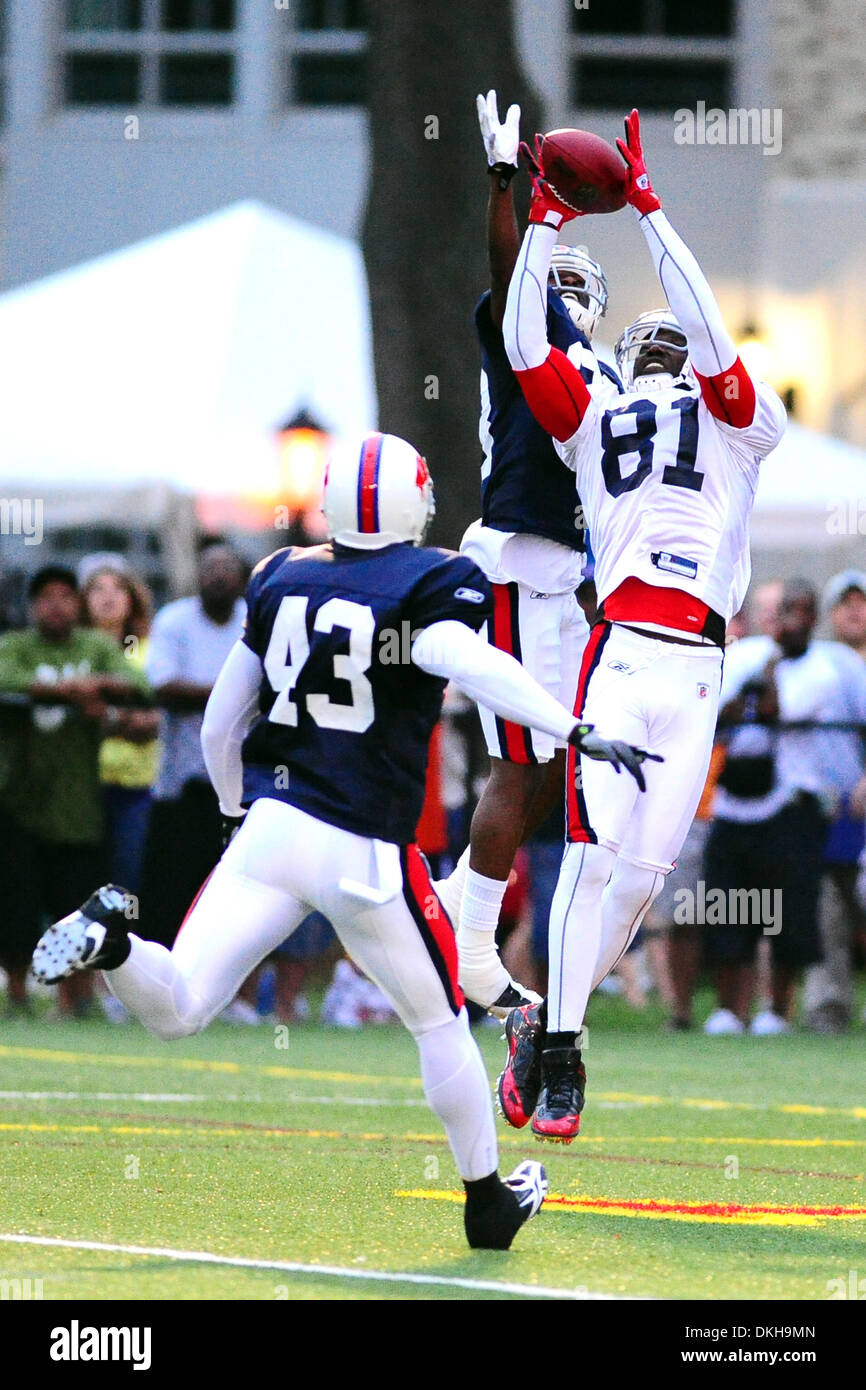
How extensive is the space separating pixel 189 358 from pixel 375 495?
12.4m

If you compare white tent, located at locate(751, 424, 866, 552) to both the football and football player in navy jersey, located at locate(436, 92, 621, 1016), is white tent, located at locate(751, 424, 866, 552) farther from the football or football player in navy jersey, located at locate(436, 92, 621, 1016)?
the football

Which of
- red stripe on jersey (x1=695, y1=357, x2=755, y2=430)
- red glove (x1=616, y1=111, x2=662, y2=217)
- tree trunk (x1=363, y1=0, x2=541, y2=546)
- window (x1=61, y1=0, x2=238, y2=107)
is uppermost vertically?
window (x1=61, y1=0, x2=238, y2=107)

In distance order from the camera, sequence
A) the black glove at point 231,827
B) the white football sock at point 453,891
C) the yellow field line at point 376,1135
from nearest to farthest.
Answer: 1. the black glove at point 231,827
2. the white football sock at point 453,891
3. the yellow field line at point 376,1135

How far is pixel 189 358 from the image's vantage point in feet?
58.9

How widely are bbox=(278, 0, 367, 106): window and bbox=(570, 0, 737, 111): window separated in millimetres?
2109

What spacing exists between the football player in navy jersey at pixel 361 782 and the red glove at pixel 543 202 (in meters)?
1.42

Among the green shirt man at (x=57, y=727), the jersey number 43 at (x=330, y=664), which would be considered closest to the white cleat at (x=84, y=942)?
the jersey number 43 at (x=330, y=664)

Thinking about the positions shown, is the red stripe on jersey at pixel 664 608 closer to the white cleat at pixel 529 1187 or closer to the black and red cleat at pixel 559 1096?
the black and red cleat at pixel 559 1096

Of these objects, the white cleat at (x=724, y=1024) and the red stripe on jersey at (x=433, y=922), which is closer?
the red stripe on jersey at (x=433, y=922)

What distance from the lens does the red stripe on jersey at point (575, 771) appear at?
278 inches

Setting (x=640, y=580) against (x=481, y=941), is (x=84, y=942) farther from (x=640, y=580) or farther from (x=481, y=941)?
(x=481, y=941)

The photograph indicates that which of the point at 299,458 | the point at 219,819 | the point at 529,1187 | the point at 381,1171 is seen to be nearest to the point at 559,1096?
the point at 529,1187

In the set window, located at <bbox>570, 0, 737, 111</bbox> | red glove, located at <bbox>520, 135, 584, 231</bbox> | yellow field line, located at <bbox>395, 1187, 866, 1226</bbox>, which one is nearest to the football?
red glove, located at <bbox>520, 135, 584, 231</bbox>
